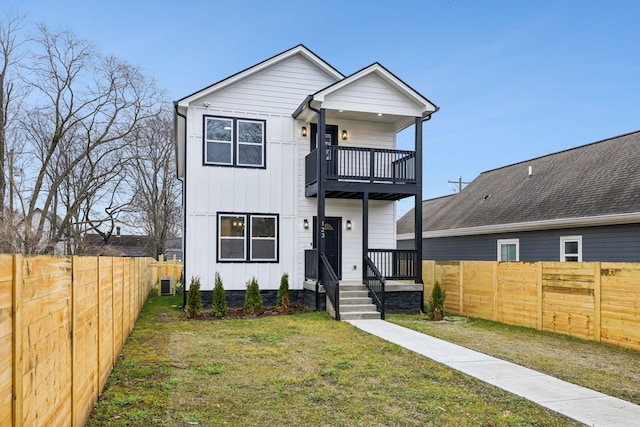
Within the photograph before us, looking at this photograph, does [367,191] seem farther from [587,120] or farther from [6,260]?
[587,120]

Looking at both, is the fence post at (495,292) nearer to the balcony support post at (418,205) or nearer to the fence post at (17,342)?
the balcony support post at (418,205)

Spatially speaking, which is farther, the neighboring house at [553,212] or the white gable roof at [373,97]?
the white gable roof at [373,97]

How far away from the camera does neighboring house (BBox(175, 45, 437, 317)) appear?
13.4 metres

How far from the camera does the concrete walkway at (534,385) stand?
4.82m

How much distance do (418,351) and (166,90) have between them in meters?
22.9

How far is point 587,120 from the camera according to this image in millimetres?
43500

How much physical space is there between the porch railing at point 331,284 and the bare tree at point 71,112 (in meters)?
13.2

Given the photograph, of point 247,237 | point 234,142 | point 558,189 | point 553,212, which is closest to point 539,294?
point 553,212

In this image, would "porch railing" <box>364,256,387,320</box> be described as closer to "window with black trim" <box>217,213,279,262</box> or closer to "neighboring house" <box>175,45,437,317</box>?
"neighboring house" <box>175,45,437,317</box>

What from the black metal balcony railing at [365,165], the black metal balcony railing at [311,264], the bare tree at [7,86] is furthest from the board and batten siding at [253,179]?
the bare tree at [7,86]

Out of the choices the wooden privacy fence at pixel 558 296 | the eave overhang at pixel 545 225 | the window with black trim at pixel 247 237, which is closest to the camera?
the wooden privacy fence at pixel 558 296

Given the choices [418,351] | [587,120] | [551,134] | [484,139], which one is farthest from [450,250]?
[551,134]

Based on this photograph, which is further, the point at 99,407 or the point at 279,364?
the point at 279,364

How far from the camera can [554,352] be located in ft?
26.2
